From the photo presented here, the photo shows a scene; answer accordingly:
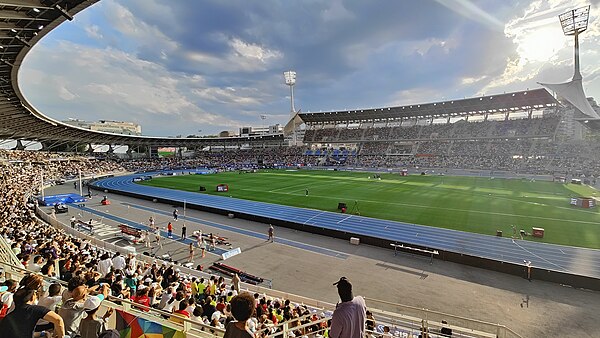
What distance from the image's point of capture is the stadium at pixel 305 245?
6535 mm

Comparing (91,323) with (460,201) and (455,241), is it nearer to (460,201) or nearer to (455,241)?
(455,241)

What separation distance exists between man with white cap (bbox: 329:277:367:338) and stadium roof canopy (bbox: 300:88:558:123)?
231ft

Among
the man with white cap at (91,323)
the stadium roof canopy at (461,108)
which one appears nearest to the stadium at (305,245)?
the man with white cap at (91,323)

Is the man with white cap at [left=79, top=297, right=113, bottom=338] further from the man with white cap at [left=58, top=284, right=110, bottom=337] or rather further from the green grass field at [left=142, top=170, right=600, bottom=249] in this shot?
the green grass field at [left=142, top=170, right=600, bottom=249]

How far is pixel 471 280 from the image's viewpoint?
1406 cm

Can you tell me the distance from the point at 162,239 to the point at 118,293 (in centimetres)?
1433

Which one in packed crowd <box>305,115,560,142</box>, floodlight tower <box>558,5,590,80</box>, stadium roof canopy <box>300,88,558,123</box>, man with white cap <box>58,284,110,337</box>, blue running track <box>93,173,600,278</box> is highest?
floodlight tower <box>558,5,590,80</box>

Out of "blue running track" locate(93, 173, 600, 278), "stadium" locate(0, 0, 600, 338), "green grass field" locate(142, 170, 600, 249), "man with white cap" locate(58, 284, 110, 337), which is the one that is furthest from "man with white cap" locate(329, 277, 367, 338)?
"green grass field" locate(142, 170, 600, 249)

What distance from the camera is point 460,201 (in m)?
29.8

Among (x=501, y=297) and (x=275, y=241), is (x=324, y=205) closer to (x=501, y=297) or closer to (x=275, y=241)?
(x=275, y=241)

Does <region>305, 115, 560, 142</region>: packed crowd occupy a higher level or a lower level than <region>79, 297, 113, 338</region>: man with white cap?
higher

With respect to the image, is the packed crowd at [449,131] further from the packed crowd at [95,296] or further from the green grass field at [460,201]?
the packed crowd at [95,296]

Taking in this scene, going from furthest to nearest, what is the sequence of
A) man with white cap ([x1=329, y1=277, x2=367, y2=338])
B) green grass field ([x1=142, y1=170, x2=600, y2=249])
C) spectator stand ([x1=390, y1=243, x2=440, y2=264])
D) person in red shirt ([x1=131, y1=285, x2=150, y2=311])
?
green grass field ([x1=142, y1=170, x2=600, y2=249]) < spectator stand ([x1=390, y1=243, x2=440, y2=264]) < person in red shirt ([x1=131, y1=285, x2=150, y2=311]) < man with white cap ([x1=329, y1=277, x2=367, y2=338])

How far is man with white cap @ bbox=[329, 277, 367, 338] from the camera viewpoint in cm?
313
